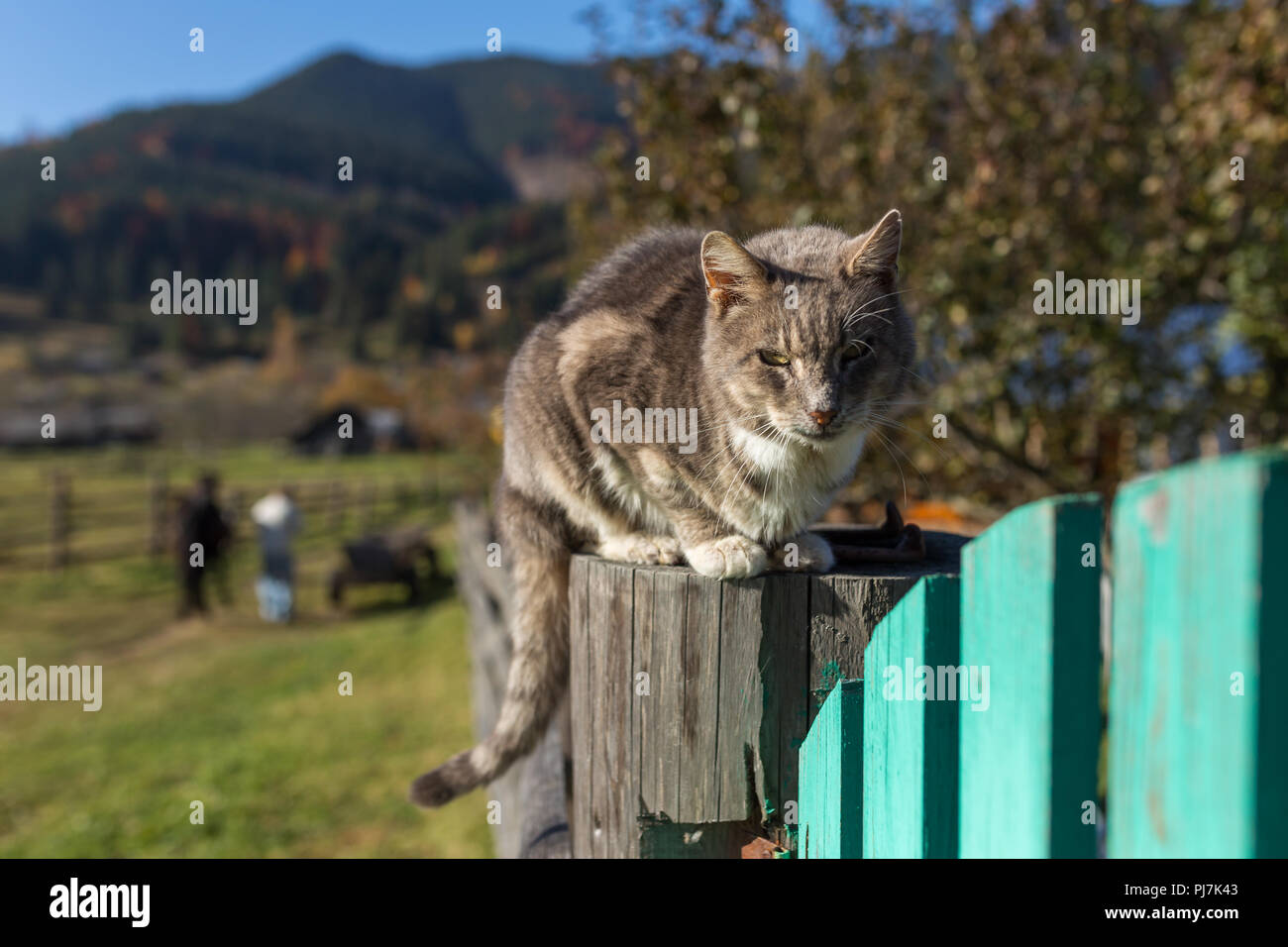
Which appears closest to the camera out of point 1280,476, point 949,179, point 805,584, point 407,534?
point 1280,476

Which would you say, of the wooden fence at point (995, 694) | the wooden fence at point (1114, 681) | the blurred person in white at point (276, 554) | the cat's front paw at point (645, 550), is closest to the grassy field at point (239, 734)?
the blurred person in white at point (276, 554)

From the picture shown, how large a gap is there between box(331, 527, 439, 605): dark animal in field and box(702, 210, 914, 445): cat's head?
44.2 ft

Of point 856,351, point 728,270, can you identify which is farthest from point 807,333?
point 728,270

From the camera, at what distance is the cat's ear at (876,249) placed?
2.55 meters

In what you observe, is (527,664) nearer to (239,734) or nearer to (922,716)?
(922,716)

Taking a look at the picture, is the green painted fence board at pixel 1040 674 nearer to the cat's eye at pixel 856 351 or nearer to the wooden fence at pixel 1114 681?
the wooden fence at pixel 1114 681

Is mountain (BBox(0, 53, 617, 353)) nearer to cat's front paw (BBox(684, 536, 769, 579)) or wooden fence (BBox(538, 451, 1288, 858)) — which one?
cat's front paw (BBox(684, 536, 769, 579))

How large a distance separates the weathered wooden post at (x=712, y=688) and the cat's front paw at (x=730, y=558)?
0.20 m

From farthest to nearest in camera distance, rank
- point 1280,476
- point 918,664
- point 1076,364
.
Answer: point 1076,364 < point 918,664 < point 1280,476

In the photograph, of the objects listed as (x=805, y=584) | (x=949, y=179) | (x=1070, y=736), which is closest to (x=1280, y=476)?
(x=1070, y=736)

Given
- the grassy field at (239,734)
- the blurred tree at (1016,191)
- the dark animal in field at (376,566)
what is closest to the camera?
the blurred tree at (1016,191)

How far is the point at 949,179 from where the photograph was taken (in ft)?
18.8
